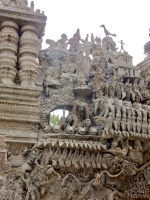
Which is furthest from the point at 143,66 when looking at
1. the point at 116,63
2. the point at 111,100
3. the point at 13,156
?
the point at 13,156

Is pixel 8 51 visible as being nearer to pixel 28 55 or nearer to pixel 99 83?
pixel 28 55

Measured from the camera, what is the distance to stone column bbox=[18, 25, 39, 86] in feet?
21.6

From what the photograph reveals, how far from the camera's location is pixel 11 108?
615 centimetres

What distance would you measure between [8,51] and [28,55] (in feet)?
1.49

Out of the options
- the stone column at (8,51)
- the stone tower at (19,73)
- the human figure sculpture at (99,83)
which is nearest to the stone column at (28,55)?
the stone tower at (19,73)

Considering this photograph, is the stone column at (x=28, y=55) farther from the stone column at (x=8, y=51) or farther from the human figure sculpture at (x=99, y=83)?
the human figure sculpture at (x=99, y=83)

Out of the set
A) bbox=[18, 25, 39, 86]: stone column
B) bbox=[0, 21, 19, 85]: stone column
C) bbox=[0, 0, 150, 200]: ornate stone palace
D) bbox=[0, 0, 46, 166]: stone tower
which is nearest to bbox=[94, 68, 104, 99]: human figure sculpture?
bbox=[0, 0, 150, 200]: ornate stone palace

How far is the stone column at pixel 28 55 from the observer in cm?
659

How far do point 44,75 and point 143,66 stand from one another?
11.0 feet

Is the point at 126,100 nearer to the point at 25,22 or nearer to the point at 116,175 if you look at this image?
the point at 116,175

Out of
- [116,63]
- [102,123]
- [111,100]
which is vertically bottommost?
[102,123]

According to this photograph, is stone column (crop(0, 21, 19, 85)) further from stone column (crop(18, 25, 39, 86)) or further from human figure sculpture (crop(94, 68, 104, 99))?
human figure sculpture (crop(94, 68, 104, 99))

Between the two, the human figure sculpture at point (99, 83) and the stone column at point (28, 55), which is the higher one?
the stone column at point (28, 55)

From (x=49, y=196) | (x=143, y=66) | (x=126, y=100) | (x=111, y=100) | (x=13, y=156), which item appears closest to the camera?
(x=49, y=196)
